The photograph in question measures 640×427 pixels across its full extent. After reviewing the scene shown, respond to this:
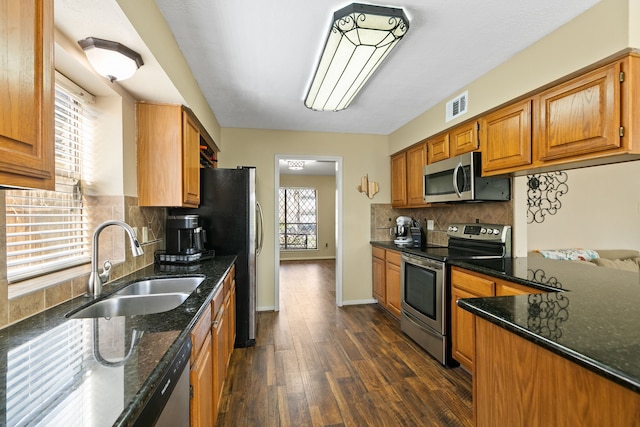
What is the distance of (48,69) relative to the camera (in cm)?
84

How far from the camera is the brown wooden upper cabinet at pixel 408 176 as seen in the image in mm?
3535

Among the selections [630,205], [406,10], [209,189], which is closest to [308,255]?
[209,189]

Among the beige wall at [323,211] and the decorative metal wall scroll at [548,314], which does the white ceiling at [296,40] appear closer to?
the decorative metal wall scroll at [548,314]

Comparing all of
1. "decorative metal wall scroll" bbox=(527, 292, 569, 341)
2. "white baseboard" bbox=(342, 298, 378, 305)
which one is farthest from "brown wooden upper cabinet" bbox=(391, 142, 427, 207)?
"decorative metal wall scroll" bbox=(527, 292, 569, 341)

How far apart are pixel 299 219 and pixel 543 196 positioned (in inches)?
242

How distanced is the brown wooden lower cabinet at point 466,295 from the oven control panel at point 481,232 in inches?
19.2

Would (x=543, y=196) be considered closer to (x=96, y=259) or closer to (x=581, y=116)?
(x=581, y=116)

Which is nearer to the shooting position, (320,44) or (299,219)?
(320,44)

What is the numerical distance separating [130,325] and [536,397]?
1433mm

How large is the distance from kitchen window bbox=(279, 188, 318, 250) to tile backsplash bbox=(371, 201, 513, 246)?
4.35 metres

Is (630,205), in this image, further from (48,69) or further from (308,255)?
(308,255)

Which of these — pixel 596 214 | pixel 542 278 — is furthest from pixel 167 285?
pixel 596 214

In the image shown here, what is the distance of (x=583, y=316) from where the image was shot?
1.07 meters

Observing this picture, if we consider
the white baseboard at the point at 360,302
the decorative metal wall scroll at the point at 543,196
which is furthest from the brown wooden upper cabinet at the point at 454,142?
the white baseboard at the point at 360,302
